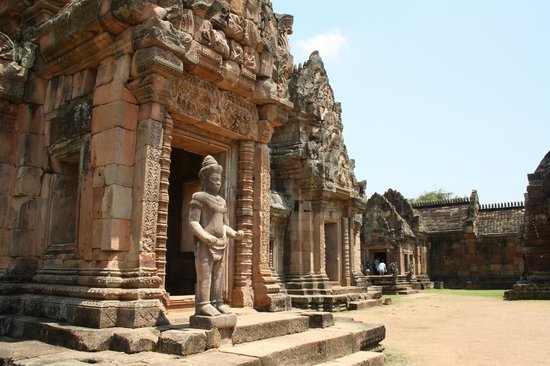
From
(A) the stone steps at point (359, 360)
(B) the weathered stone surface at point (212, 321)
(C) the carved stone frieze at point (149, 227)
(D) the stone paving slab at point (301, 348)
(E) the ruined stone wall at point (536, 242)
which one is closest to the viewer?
(D) the stone paving slab at point (301, 348)

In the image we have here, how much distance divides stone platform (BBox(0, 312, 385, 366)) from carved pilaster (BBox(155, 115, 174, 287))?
37.8 inches

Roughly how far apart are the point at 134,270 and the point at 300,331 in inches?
111

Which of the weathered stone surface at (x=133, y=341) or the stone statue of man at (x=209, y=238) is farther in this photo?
the stone statue of man at (x=209, y=238)

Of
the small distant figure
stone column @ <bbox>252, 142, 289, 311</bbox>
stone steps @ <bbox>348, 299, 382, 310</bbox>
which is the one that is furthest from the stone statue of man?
the small distant figure

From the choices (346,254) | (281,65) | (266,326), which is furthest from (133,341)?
(346,254)

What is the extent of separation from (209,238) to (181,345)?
4.38 feet

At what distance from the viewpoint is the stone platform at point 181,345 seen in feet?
17.5

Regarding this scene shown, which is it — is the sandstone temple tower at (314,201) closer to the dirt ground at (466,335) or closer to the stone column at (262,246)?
the dirt ground at (466,335)

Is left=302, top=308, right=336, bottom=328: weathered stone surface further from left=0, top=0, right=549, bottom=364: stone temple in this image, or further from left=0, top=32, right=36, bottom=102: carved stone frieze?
left=0, top=32, right=36, bottom=102: carved stone frieze

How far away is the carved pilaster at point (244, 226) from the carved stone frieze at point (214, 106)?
41 cm

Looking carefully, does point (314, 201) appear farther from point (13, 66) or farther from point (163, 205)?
point (13, 66)

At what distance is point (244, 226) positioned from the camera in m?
8.66

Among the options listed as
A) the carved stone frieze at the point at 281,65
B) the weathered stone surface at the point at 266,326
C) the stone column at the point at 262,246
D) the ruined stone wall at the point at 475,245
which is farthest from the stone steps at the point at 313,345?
the ruined stone wall at the point at 475,245

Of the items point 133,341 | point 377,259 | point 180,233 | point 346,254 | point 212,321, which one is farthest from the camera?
point 377,259
